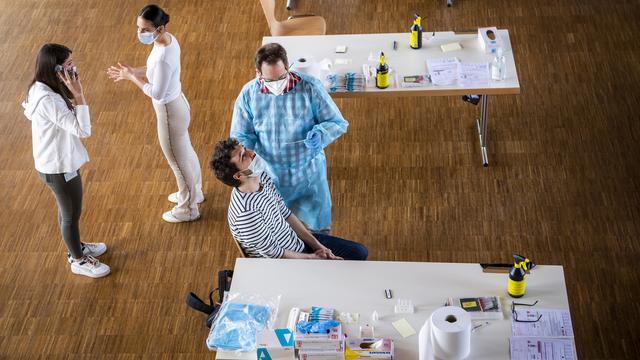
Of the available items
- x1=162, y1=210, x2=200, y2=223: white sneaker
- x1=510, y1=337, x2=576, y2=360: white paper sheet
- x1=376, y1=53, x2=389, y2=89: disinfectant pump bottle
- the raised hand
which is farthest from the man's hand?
the raised hand

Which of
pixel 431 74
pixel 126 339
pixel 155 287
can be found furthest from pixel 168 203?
pixel 431 74

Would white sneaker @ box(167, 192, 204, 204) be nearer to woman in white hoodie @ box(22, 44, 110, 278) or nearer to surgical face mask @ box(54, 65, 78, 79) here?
woman in white hoodie @ box(22, 44, 110, 278)

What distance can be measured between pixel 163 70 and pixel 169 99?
24cm

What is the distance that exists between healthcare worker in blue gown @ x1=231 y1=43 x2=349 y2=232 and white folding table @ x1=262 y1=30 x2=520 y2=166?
0.83 m

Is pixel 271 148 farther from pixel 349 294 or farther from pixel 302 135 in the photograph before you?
pixel 349 294

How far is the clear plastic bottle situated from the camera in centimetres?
531

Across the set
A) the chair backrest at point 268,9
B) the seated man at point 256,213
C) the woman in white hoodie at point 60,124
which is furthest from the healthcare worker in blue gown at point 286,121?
the chair backrest at point 268,9

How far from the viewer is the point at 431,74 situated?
542cm

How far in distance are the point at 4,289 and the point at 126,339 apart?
1.01 m

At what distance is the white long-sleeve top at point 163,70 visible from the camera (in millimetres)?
4809

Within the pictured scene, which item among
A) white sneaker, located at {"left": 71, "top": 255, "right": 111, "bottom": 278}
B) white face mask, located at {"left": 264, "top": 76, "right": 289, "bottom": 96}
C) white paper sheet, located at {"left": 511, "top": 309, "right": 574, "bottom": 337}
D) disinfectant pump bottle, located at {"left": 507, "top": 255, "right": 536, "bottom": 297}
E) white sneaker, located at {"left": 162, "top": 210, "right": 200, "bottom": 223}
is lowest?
white sneaker, located at {"left": 71, "top": 255, "right": 111, "bottom": 278}

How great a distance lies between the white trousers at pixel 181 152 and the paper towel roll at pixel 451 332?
2378 mm

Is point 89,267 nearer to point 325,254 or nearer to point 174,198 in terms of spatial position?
point 174,198

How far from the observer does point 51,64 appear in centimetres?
443
